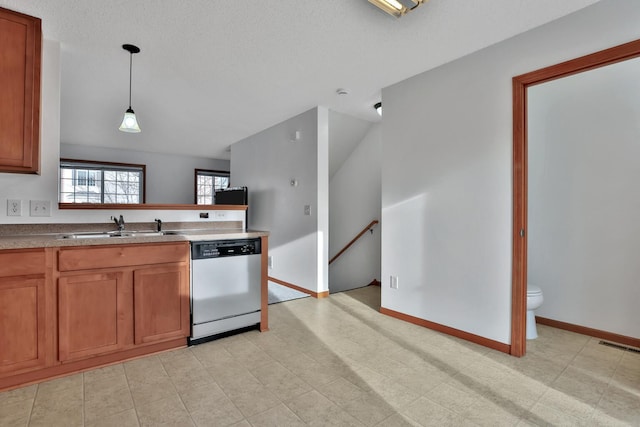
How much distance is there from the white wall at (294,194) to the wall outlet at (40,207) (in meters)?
2.57

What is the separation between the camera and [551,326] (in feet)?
9.55

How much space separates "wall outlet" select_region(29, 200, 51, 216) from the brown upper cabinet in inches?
12.1

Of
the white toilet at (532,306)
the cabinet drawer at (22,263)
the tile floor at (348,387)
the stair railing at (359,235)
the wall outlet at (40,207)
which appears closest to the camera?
the tile floor at (348,387)

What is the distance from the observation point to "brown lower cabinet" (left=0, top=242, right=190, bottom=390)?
1886 mm

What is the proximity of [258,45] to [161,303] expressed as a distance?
2.14 m

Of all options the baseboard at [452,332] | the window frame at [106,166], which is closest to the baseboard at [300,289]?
the baseboard at [452,332]

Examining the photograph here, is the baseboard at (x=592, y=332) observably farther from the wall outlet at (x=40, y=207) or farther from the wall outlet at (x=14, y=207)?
the wall outlet at (x=14, y=207)

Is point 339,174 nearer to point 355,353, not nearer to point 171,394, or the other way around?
point 355,353

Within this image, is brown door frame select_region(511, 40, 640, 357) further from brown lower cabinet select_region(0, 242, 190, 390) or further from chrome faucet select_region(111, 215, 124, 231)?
chrome faucet select_region(111, 215, 124, 231)

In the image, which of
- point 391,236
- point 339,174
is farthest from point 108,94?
point 391,236

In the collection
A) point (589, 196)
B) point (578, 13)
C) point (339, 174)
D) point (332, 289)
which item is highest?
point (578, 13)

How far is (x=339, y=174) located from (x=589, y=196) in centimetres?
321

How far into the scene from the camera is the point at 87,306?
2088mm

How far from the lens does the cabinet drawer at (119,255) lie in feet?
6.65
